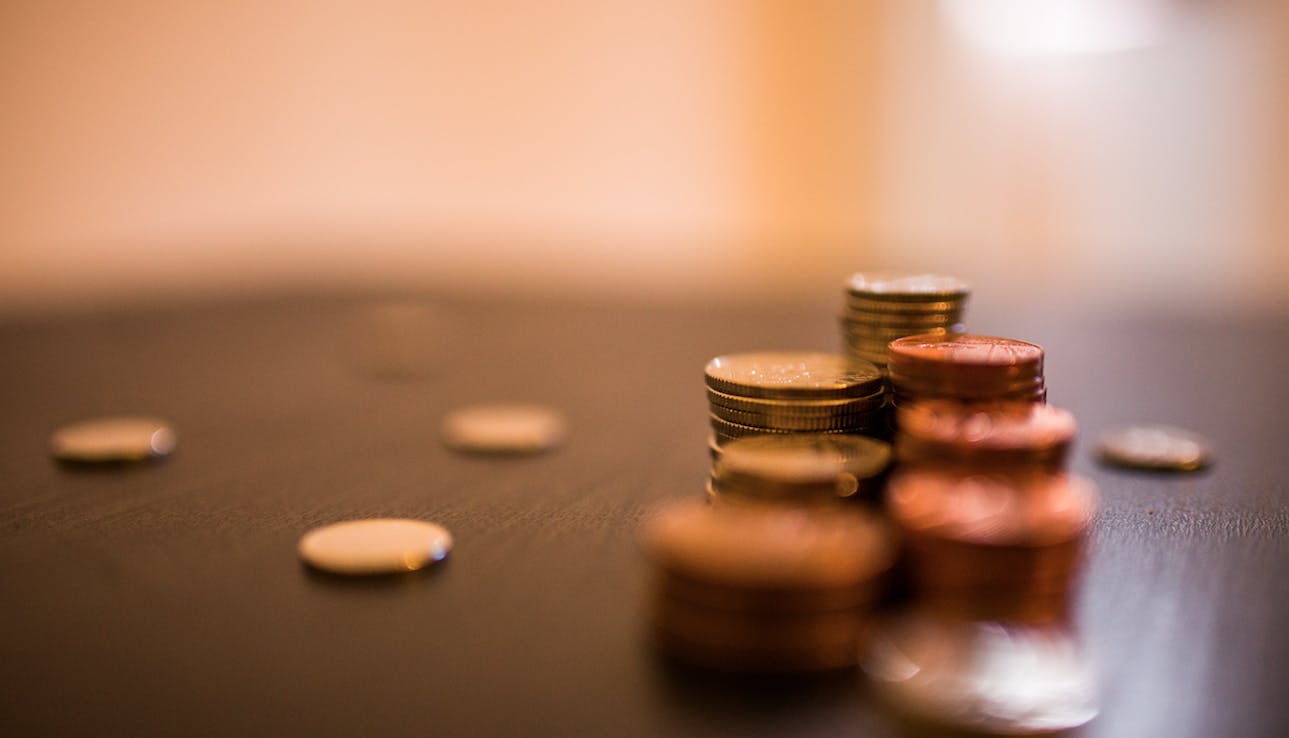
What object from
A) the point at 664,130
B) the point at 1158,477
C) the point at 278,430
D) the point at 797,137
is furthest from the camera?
the point at 797,137

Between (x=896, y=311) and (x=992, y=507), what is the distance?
0.39 meters

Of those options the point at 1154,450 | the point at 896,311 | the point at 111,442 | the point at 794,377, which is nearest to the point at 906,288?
the point at 896,311

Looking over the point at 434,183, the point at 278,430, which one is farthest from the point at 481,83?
the point at 278,430

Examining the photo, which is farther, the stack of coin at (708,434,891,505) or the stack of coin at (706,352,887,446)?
the stack of coin at (706,352,887,446)

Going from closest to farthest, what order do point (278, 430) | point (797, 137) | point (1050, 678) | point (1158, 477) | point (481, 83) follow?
1. point (1050, 678)
2. point (1158, 477)
3. point (278, 430)
4. point (481, 83)
5. point (797, 137)

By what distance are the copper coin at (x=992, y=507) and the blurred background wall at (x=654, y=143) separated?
2.84 m

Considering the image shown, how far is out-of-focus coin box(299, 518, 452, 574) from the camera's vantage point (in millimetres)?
820

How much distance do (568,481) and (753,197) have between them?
15.4 feet

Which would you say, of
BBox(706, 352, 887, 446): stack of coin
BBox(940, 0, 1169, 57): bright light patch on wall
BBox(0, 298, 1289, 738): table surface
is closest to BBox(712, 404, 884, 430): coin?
BBox(706, 352, 887, 446): stack of coin

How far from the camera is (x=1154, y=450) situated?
3.86 feet

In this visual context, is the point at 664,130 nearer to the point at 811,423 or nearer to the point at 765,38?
the point at 765,38

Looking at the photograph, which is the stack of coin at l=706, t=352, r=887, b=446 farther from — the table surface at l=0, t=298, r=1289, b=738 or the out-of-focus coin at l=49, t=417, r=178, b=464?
the out-of-focus coin at l=49, t=417, r=178, b=464

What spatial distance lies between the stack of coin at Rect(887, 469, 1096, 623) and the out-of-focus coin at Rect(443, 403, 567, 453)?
62cm

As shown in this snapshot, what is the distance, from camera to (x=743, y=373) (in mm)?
958
